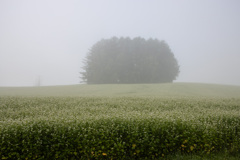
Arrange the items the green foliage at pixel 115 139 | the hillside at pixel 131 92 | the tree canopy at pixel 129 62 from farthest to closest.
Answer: the tree canopy at pixel 129 62
the hillside at pixel 131 92
the green foliage at pixel 115 139

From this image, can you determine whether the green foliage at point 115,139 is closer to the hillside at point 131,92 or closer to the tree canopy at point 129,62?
the hillside at point 131,92

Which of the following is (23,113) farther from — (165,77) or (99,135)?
(165,77)

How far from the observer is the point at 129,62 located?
203 feet

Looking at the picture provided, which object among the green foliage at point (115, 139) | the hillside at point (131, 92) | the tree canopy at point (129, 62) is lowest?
the green foliage at point (115, 139)

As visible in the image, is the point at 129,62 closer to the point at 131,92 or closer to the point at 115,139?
the point at 131,92

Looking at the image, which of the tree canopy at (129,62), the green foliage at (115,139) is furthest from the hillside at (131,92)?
the tree canopy at (129,62)

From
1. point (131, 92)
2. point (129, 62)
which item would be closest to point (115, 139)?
point (131, 92)

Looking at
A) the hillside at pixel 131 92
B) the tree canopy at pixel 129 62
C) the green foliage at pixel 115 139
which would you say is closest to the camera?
the green foliage at pixel 115 139

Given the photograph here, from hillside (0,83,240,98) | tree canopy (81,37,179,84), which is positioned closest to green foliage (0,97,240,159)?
hillside (0,83,240,98)

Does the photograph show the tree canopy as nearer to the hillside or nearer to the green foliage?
the hillside

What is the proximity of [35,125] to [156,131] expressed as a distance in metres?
5.10

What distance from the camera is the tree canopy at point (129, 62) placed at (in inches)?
2373

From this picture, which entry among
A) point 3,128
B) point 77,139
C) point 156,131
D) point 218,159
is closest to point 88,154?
point 77,139

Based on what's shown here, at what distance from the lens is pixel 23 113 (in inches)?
431
